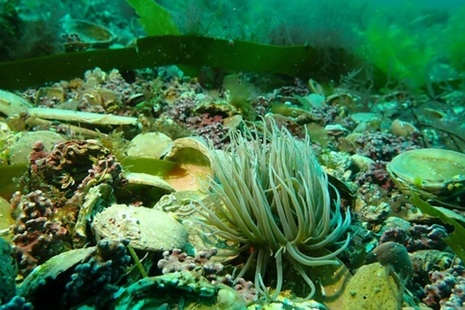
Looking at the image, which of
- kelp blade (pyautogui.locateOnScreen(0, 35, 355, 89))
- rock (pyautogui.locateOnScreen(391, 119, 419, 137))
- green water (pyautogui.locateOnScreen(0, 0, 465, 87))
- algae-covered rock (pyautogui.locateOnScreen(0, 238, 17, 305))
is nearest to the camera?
algae-covered rock (pyautogui.locateOnScreen(0, 238, 17, 305))

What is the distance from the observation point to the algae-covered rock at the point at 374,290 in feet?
6.93

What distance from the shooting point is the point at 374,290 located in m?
2.15

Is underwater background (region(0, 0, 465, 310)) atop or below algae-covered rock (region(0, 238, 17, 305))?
atop

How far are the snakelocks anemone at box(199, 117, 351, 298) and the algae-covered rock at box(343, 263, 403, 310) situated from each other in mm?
179

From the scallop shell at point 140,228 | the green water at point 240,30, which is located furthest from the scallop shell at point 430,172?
the green water at point 240,30

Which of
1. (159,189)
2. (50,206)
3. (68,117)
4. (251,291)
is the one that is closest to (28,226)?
(50,206)

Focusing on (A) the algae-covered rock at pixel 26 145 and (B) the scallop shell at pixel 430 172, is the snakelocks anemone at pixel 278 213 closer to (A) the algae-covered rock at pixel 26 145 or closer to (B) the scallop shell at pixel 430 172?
(B) the scallop shell at pixel 430 172

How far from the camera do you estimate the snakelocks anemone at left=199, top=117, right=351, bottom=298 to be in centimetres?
226

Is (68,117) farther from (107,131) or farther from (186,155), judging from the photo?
(186,155)

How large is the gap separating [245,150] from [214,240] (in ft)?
2.02

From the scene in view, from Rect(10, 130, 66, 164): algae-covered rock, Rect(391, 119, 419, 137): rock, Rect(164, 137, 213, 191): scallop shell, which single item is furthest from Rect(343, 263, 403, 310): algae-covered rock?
Rect(391, 119, 419, 137): rock

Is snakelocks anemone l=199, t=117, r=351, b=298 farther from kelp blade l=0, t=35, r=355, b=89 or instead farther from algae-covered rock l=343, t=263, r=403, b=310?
kelp blade l=0, t=35, r=355, b=89

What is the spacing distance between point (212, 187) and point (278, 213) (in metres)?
0.44

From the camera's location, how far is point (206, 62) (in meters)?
6.57
